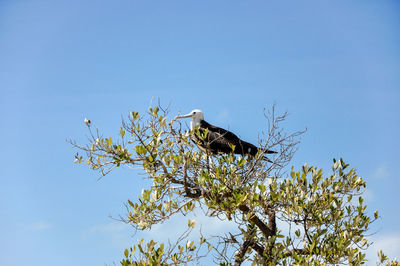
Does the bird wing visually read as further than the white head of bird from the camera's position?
No

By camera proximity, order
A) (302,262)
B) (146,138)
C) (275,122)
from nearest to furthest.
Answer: (302,262) < (146,138) < (275,122)

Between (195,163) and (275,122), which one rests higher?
(275,122)

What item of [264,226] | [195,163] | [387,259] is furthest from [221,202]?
[387,259]

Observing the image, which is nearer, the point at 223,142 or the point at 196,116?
the point at 223,142

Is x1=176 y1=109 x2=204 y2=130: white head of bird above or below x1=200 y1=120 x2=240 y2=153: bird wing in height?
above

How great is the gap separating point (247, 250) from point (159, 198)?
6.08 ft

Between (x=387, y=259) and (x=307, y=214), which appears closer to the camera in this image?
(x=307, y=214)

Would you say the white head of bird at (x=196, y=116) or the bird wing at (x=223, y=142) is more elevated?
the white head of bird at (x=196, y=116)

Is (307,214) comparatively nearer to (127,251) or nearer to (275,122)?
(275,122)

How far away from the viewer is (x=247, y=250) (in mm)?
7586

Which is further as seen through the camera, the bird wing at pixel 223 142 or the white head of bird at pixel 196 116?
the white head of bird at pixel 196 116

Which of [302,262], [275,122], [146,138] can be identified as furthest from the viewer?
[275,122]

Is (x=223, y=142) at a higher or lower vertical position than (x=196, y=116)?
lower

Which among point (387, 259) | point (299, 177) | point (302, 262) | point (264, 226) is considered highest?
point (299, 177)
